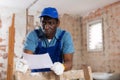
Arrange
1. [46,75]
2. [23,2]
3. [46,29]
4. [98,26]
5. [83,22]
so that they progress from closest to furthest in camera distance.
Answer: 1. [46,75]
2. [46,29]
3. [23,2]
4. [98,26]
5. [83,22]

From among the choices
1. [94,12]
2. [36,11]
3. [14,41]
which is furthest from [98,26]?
[14,41]

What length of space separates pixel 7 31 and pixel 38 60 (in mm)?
3425

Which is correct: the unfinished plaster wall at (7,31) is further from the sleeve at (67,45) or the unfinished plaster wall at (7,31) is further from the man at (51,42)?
the sleeve at (67,45)

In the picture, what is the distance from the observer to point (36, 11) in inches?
194

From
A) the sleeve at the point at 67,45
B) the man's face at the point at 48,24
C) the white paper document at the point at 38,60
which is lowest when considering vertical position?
the white paper document at the point at 38,60

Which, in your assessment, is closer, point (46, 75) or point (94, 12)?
point (46, 75)

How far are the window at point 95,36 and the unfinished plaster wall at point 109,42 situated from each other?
0.38 ft

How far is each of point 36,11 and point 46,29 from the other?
3379 millimetres

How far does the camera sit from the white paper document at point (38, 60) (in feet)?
4.19

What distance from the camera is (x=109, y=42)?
4.27 metres

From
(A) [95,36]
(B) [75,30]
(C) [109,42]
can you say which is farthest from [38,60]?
(B) [75,30]

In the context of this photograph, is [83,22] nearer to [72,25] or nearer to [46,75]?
[72,25]

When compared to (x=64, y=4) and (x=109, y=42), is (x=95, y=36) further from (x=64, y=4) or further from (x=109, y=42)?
(x=64, y=4)

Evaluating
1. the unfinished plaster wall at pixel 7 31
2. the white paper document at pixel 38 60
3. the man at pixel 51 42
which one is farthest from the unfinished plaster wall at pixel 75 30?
the white paper document at pixel 38 60
